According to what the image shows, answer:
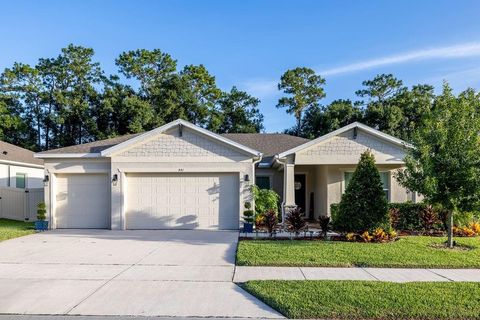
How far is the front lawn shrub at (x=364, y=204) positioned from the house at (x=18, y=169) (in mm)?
18413

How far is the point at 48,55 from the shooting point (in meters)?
36.0

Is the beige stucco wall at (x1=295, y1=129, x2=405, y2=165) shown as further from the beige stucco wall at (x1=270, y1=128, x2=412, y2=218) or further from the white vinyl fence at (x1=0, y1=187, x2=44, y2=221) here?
the white vinyl fence at (x1=0, y1=187, x2=44, y2=221)

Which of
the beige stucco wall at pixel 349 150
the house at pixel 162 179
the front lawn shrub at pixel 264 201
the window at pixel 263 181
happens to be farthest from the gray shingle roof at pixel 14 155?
the beige stucco wall at pixel 349 150

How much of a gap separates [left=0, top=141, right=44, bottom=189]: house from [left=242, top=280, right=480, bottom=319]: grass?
1959 centimetres

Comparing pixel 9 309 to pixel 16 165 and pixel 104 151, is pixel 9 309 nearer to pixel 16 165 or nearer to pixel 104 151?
pixel 104 151

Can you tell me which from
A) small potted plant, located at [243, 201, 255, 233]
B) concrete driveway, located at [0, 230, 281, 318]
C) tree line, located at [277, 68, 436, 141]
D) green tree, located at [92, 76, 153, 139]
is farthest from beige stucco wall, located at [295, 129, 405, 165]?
green tree, located at [92, 76, 153, 139]

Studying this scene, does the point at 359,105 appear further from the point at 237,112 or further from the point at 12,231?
the point at 12,231

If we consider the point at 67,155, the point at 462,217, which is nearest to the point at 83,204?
the point at 67,155

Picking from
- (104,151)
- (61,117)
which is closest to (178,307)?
(104,151)

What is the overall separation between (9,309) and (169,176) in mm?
9304

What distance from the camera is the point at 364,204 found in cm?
1150

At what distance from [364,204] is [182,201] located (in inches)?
267

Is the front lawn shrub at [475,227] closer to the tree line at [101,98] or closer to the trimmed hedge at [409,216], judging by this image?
the trimmed hedge at [409,216]

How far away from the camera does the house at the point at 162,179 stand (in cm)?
1436
